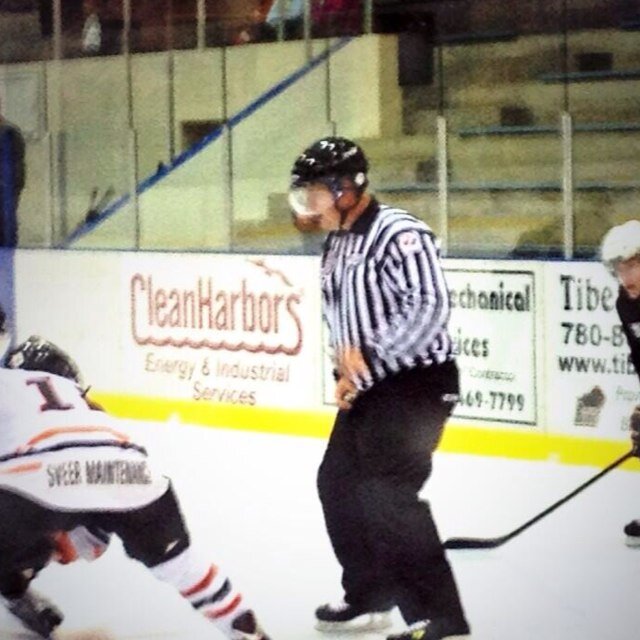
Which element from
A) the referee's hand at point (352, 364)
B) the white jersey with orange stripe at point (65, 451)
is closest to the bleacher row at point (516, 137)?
the referee's hand at point (352, 364)

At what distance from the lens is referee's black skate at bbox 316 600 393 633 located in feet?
9.92

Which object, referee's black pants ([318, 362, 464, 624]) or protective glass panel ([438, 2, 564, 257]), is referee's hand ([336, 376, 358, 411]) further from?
protective glass panel ([438, 2, 564, 257])

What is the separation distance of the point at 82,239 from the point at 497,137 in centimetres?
111

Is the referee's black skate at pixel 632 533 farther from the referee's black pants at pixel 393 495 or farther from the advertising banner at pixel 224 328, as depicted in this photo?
the advertising banner at pixel 224 328

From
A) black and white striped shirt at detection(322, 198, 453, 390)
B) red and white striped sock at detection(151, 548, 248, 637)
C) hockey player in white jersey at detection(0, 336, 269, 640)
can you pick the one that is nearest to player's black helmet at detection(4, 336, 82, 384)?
hockey player in white jersey at detection(0, 336, 269, 640)

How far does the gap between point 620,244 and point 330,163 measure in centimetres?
65

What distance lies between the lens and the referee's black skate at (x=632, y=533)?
2688mm

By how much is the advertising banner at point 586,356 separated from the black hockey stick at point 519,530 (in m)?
0.06

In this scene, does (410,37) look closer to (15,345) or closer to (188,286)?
(188,286)

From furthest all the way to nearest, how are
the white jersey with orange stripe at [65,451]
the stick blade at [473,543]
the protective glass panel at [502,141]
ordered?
1. the white jersey with orange stripe at [65,451]
2. the stick blade at [473,543]
3. the protective glass panel at [502,141]

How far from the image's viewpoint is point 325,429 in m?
3.08

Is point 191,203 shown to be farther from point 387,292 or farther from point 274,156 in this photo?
point 387,292

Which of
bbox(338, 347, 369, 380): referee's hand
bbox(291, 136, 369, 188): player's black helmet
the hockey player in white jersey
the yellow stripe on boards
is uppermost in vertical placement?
bbox(291, 136, 369, 188): player's black helmet

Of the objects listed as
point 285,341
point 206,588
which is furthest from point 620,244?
point 206,588
